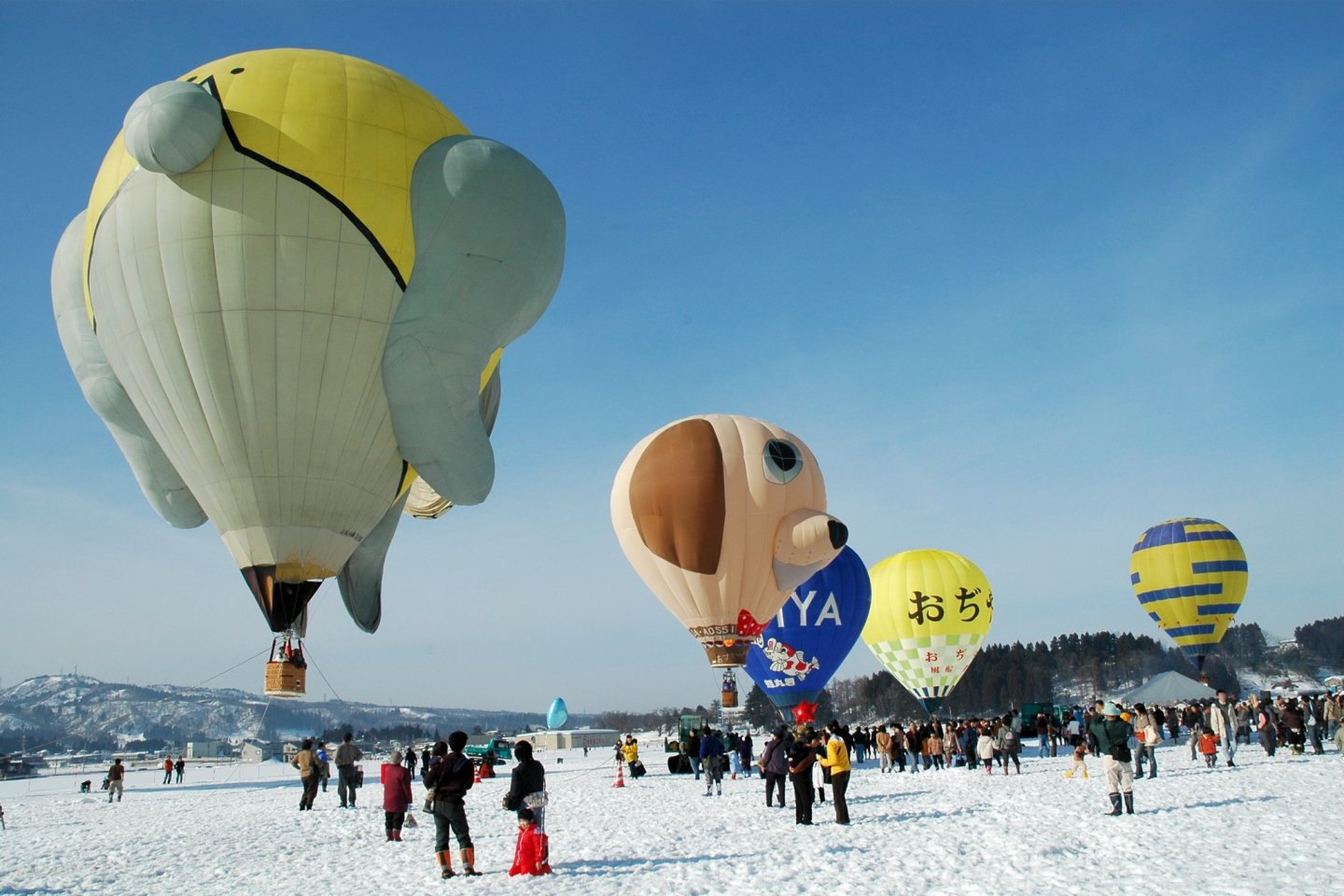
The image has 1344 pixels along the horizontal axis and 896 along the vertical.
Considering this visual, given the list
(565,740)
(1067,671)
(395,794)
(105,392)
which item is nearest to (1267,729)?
(395,794)

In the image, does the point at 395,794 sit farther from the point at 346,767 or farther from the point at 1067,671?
the point at 1067,671

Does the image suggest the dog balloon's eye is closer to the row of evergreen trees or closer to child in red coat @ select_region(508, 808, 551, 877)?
child in red coat @ select_region(508, 808, 551, 877)

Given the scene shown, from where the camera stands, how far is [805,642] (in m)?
27.0

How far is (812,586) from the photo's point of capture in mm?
27266

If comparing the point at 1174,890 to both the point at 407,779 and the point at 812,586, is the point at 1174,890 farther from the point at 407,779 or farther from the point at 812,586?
the point at 812,586

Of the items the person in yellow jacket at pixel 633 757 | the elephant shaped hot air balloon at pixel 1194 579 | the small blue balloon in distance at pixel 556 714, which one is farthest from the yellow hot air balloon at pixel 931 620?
the small blue balloon in distance at pixel 556 714

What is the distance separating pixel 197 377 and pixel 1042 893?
9.92 metres

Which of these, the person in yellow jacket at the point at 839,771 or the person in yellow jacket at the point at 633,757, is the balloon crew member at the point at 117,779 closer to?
the person in yellow jacket at the point at 633,757

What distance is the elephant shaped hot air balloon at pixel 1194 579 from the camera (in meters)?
33.6

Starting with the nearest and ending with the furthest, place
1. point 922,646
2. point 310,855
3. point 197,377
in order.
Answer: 1. point 310,855
2. point 197,377
3. point 922,646

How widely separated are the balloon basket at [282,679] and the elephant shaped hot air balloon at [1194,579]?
3068 cm

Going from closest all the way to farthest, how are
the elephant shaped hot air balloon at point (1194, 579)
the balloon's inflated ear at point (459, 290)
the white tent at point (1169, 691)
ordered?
the balloon's inflated ear at point (459, 290) → the white tent at point (1169, 691) → the elephant shaped hot air balloon at point (1194, 579)

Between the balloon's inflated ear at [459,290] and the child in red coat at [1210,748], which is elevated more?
the balloon's inflated ear at [459,290]

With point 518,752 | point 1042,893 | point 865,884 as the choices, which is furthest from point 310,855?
point 1042,893
